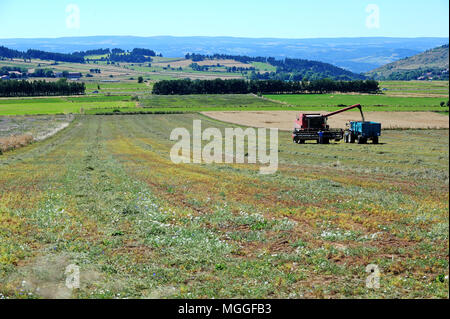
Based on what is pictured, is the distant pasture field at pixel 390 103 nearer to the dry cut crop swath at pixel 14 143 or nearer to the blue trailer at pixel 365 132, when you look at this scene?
the blue trailer at pixel 365 132

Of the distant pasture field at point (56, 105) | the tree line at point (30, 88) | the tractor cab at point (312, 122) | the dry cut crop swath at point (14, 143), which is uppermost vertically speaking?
the tree line at point (30, 88)

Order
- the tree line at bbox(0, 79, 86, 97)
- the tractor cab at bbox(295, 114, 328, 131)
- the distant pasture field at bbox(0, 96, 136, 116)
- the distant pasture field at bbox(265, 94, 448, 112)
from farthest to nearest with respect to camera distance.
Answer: the tree line at bbox(0, 79, 86, 97) → the distant pasture field at bbox(0, 96, 136, 116) → the distant pasture field at bbox(265, 94, 448, 112) → the tractor cab at bbox(295, 114, 328, 131)

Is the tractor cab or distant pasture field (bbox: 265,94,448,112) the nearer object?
the tractor cab

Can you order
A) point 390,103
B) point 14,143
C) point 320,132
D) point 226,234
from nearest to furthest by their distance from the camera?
point 226,234 → point 320,132 → point 14,143 → point 390,103

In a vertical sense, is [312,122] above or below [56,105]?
above

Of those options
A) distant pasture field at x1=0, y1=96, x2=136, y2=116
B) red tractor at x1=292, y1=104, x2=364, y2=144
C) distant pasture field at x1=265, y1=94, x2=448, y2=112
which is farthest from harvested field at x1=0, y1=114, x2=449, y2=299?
distant pasture field at x1=0, y1=96, x2=136, y2=116

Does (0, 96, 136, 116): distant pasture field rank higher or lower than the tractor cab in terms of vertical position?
lower

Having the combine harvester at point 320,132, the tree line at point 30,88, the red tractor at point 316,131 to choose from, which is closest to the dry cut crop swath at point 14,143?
the combine harvester at point 320,132

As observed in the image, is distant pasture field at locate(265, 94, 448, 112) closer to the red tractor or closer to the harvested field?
the red tractor

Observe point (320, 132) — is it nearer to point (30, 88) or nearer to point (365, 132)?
point (365, 132)

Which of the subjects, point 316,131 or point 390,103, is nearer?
point 316,131

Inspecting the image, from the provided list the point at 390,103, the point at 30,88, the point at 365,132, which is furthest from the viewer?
the point at 30,88

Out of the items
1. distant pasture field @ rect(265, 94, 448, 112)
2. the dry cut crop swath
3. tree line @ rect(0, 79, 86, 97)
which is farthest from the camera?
tree line @ rect(0, 79, 86, 97)

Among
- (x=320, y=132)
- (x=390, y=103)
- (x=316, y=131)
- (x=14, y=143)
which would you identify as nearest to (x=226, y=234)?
(x=320, y=132)
